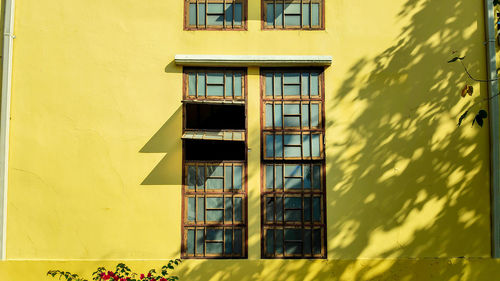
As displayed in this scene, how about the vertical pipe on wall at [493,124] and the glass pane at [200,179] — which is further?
the glass pane at [200,179]

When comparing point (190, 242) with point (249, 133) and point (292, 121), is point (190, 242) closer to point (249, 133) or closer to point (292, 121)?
point (249, 133)

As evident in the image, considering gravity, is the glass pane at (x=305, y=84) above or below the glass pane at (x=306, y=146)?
above

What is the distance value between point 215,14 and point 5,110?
9.04ft

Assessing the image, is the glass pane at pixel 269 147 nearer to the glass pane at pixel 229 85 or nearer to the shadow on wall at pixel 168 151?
the glass pane at pixel 229 85

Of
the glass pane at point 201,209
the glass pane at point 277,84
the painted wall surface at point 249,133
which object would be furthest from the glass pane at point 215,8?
the glass pane at point 201,209

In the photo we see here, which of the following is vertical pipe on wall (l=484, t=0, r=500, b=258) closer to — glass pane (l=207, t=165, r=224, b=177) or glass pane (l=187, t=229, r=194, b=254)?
glass pane (l=207, t=165, r=224, b=177)

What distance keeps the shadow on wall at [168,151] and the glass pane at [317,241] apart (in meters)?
1.73

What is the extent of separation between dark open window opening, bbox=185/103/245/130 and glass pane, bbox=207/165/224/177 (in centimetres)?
51

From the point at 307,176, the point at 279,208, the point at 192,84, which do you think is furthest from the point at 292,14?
the point at 279,208

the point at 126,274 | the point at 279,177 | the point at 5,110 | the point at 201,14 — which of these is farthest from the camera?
the point at 201,14

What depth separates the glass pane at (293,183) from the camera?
582 cm

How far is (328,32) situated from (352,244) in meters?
2.58

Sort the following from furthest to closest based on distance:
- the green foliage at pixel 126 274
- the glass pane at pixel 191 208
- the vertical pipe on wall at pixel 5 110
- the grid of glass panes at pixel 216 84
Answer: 1. the grid of glass panes at pixel 216 84
2. the glass pane at pixel 191 208
3. the vertical pipe on wall at pixel 5 110
4. the green foliage at pixel 126 274

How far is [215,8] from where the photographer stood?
595cm
